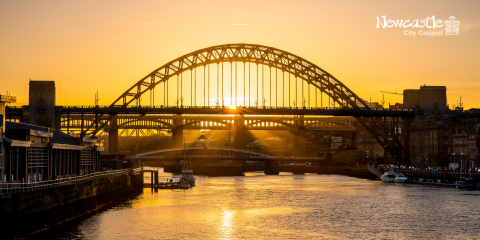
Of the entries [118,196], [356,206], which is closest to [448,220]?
[356,206]

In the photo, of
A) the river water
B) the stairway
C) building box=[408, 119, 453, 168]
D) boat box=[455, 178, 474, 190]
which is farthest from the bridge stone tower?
building box=[408, 119, 453, 168]

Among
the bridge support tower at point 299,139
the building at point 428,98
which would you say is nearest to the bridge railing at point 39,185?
the building at point 428,98

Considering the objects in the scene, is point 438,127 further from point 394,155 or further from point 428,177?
point 428,177

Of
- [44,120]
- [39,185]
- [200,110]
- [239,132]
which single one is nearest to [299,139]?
[239,132]

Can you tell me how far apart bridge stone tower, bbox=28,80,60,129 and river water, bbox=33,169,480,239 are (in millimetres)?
40894

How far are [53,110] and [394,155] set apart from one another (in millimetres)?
59320

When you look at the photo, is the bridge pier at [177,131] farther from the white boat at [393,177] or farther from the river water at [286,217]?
the river water at [286,217]

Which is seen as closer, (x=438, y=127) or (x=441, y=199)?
(x=441, y=199)

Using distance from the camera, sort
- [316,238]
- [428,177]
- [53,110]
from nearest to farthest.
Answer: [316,238] < [428,177] < [53,110]

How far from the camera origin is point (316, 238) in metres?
43.3

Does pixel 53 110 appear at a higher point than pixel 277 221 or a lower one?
higher

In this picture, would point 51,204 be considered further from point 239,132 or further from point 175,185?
point 239,132

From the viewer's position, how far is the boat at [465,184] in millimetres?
83312

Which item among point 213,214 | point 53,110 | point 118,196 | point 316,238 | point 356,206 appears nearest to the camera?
point 316,238
